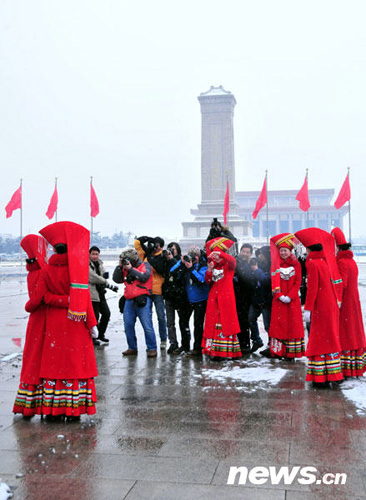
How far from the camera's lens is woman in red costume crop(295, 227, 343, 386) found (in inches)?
196

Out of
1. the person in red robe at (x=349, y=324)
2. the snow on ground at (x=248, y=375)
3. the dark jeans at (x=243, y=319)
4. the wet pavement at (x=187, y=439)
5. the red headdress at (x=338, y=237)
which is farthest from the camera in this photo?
the dark jeans at (x=243, y=319)

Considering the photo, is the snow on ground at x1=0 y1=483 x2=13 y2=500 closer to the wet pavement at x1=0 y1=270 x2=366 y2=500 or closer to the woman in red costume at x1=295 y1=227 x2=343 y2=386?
the wet pavement at x1=0 y1=270 x2=366 y2=500

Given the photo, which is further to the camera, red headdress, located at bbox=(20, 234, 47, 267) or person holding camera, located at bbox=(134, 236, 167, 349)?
person holding camera, located at bbox=(134, 236, 167, 349)

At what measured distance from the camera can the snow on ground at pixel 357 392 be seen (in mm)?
4352

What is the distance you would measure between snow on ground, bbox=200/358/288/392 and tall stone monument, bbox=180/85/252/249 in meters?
39.0

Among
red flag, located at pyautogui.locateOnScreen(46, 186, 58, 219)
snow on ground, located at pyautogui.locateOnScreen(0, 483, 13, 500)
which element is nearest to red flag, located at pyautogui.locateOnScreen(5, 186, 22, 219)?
red flag, located at pyautogui.locateOnScreen(46, 186, 58, 219)

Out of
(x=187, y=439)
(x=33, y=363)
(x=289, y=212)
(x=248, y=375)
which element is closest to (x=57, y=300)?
(x=33, y=363)

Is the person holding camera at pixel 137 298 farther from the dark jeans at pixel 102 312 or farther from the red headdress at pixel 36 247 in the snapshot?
the red headdress at pixel 36 247

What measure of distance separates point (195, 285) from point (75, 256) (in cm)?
293

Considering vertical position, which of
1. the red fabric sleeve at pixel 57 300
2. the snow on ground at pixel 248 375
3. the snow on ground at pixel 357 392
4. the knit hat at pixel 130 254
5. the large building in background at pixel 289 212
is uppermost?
the large building in background at pixel 289 212

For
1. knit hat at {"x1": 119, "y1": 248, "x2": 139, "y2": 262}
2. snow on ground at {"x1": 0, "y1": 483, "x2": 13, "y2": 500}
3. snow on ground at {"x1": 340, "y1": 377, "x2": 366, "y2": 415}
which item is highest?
knit hat at {"x1": 119, "y1": 248, "x2": 139, "y2": 262}

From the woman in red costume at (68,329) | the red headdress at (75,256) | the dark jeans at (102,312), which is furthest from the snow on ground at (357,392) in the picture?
the dark jeans at (102,312)

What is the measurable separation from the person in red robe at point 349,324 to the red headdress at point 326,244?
16 cm

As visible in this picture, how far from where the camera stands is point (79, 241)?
414 centimetres
